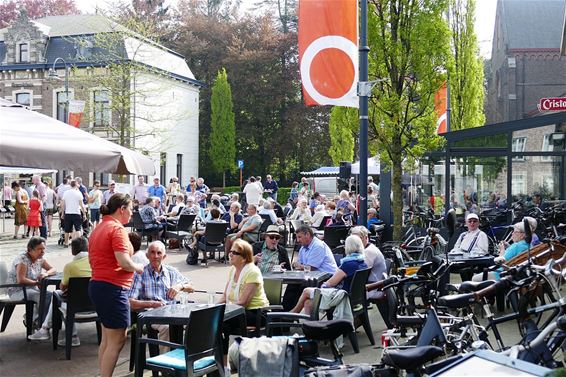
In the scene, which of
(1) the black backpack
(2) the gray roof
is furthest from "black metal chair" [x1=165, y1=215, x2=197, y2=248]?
(2) the gray roof

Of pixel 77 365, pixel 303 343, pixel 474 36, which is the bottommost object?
pixel 77 365

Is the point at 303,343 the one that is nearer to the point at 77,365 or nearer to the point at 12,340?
the point at 77,365

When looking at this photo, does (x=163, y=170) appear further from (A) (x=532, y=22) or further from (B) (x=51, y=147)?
(B) (x=51, y=147)

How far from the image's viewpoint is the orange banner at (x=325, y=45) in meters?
10.3

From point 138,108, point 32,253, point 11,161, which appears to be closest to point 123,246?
point 11,161

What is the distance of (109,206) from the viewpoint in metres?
6.36

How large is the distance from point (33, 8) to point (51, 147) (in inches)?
2021

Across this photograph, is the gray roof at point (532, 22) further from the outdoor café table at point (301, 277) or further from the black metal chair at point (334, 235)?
the outdoor café table at point (301, 277)

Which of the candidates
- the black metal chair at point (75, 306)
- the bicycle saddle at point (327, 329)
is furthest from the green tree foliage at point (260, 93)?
the bicycle saddle at point (327, 329)

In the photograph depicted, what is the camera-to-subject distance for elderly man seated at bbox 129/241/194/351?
717 centimetres

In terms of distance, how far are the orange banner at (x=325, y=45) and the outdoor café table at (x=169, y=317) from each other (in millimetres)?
4408

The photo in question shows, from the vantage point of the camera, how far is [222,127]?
161 ft

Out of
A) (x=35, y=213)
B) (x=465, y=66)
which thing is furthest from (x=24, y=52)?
(x=465, y=66)

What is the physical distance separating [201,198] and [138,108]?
16.9 m
